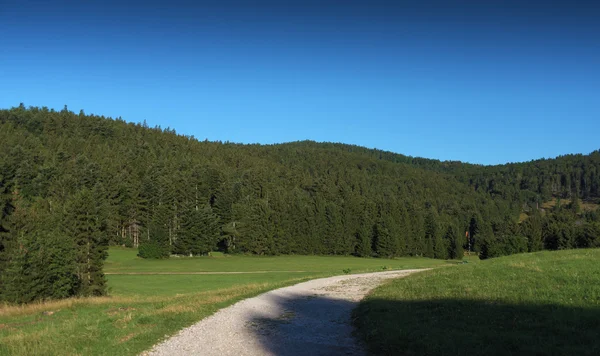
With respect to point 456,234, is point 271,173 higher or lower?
higher

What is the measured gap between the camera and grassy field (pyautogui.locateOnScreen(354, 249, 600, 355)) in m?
9.94

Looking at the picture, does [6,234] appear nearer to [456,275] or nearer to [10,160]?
[456,275]

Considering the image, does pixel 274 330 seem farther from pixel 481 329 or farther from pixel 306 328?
pixel 481 329

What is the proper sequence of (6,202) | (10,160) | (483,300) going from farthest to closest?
(10,160) → (6,202) → (483,300)

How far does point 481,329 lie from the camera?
11406mm

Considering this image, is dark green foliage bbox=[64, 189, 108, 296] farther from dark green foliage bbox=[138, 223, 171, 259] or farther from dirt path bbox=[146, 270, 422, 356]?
dark green foliage bbox=[138, 223, 171, 259]

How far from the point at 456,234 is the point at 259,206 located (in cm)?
5791

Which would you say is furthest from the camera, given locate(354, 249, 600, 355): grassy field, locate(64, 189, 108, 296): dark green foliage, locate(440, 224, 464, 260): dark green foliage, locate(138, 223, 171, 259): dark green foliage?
locate(440, 224, 464, 260): dark green foliage

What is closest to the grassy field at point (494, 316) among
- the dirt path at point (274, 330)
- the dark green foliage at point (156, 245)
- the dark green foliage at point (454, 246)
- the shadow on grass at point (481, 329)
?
the shadow on grass at point (481, 329)

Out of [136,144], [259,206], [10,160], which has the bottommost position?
[259,206]

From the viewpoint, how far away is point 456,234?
410 feet

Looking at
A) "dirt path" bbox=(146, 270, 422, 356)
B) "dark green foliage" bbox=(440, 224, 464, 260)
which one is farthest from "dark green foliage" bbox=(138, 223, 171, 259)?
"dark green foliage" bbox=(440, 224, 464, 260)

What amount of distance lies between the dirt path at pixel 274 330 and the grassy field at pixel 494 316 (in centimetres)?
102

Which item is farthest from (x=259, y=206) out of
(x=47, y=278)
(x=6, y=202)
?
(x=47, y=278)
